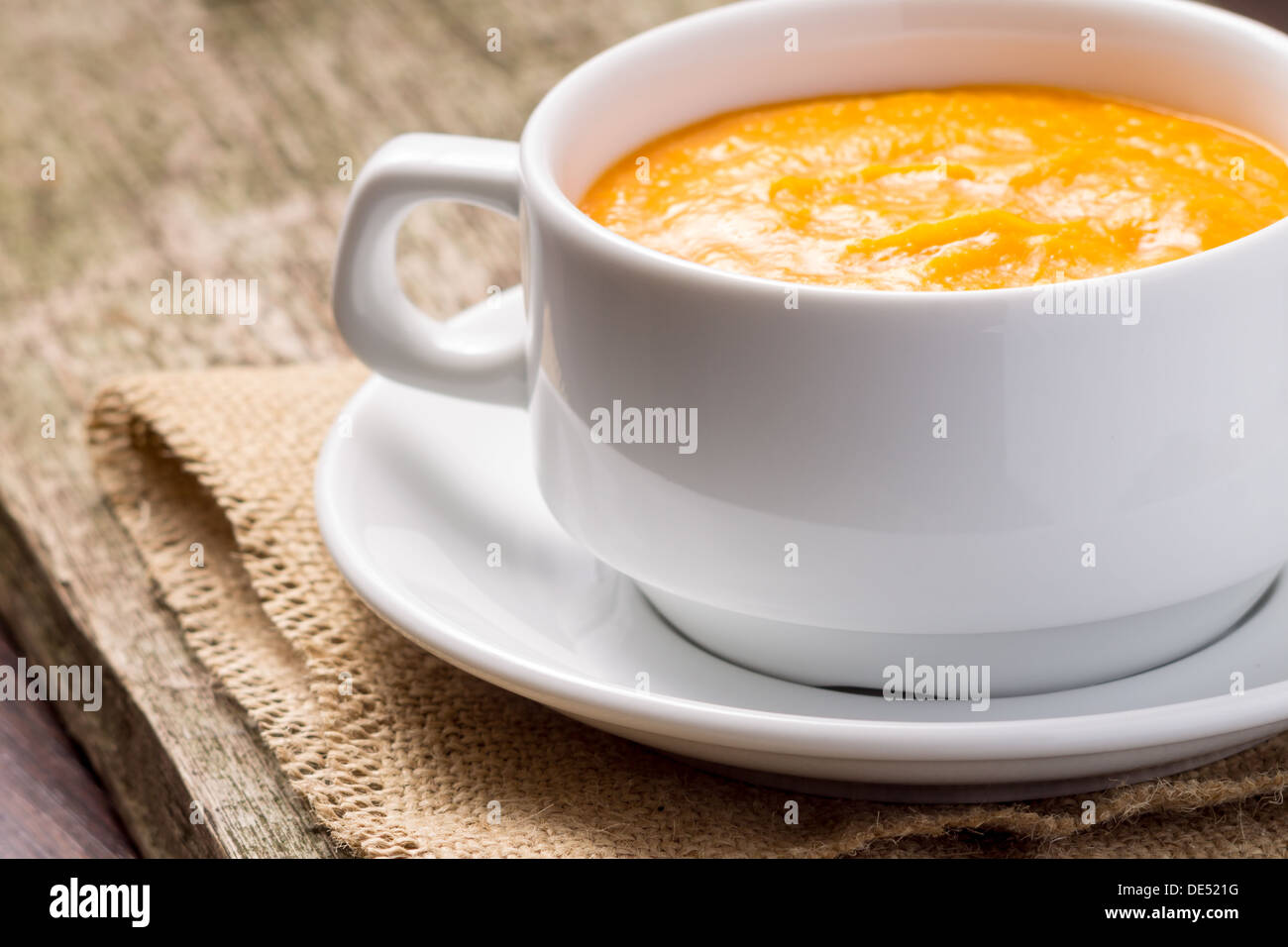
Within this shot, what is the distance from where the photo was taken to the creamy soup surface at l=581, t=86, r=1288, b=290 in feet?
3.86

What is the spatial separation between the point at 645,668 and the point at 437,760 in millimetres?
172

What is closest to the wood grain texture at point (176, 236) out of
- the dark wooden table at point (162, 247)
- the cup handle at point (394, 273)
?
the dark wooden table at point (162, 247)

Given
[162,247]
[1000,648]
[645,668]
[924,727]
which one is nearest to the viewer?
[924,727]

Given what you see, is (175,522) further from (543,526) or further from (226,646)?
(543,526)

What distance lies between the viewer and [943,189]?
4.23 ft

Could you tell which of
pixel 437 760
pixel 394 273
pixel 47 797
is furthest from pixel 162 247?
pixel 437 760

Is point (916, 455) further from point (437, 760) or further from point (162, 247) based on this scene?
point (162, 247)

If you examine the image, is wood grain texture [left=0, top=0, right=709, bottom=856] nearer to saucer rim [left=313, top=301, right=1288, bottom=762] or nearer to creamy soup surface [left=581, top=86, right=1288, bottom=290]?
saucer rim [left=313, top=301, right=1288, bottom=762]

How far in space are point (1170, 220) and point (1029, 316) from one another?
0.25m

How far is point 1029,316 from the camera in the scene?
1029 millimetres

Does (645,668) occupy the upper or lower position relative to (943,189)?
lower

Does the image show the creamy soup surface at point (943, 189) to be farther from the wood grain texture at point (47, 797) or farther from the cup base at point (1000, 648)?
the wood grain texture at point (47, 797)

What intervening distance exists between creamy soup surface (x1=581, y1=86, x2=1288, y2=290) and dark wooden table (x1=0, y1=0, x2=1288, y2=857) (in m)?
0.56
